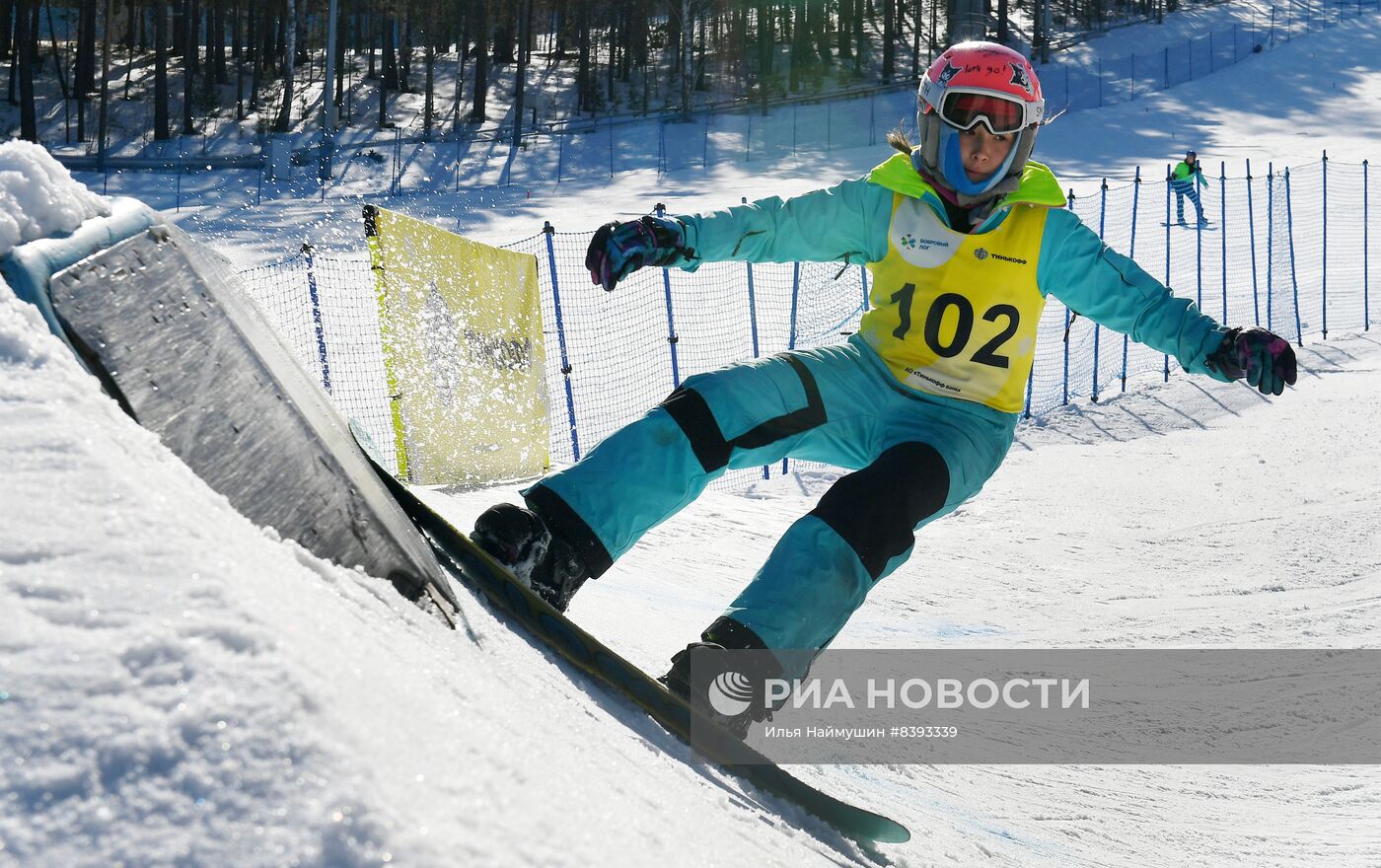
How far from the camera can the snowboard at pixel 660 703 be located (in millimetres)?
2336

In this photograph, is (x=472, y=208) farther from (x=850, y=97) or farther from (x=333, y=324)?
(x=850, y=97)

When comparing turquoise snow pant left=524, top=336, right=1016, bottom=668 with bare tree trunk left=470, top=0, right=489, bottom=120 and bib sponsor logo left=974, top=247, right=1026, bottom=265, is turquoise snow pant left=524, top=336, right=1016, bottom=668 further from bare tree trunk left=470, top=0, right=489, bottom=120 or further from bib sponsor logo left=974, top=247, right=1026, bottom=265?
bare tree trunk left=470, top=0, right=489, bottom=120

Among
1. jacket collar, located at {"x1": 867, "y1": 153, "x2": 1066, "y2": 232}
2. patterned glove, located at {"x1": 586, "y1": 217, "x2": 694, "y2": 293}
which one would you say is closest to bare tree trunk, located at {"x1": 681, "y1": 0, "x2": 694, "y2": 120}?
jacket collar, located at {"x1": 867, "y1": 153, "x2": 1066, "y2": 232}

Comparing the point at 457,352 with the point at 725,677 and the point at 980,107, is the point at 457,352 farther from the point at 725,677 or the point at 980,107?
the point at 725,677

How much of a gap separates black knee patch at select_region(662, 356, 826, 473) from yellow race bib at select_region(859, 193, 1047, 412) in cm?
45

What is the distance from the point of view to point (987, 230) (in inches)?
141

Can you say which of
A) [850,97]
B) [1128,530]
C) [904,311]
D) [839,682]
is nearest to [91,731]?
[904,311]

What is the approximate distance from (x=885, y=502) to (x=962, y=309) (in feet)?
2.90

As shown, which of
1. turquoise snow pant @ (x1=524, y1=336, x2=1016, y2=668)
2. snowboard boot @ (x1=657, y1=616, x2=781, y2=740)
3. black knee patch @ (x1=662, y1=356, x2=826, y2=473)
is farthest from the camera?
black knee patch @ (x1=662, y1=356, x2=826, y2=473)

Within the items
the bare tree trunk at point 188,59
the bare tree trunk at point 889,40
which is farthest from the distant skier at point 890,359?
the bare tree trunk at point 889,40

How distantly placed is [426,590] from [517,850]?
772 mm

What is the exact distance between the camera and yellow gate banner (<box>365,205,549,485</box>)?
7699 mm

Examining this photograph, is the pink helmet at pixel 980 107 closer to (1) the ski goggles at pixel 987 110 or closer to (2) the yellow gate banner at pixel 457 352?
(1) the ski goggles at pixel 987 110

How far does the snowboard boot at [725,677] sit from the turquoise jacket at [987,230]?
1.20m
